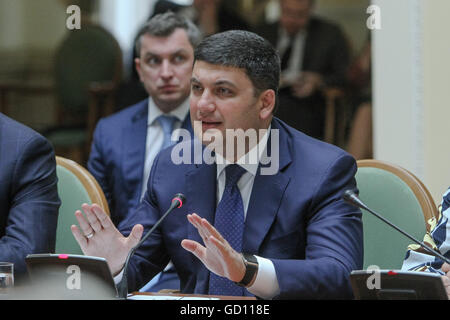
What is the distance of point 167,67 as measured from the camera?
10.6 ft

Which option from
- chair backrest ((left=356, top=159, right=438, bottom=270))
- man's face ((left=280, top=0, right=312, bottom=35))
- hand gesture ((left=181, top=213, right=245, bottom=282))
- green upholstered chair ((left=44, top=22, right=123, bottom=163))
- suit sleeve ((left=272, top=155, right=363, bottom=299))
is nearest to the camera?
hand gesture ((left=181, top=213, right=245, bottom=282))

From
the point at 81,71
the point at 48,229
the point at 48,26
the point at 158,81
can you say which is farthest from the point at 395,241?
the point at 48,26

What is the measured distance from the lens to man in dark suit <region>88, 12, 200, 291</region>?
3152mm

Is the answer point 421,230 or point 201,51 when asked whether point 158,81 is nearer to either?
point 201,51

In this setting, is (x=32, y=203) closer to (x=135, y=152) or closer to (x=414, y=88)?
(x=135, y=152)

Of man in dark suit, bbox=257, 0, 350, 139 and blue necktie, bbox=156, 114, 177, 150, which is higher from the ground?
man in dark suit, bbox=257, 0, 350, 139

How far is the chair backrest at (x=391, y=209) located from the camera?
2234 mm

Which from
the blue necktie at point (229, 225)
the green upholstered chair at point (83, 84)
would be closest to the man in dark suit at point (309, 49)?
the green upholstered chair at point (83, 84)

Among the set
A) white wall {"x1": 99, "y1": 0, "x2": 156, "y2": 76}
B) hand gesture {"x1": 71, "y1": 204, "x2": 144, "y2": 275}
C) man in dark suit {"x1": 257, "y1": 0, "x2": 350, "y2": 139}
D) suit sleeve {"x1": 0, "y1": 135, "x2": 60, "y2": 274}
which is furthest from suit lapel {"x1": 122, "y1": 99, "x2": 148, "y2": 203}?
white wall {"x1": 99, "y1": 0, "x2": 156, "y2": 76}

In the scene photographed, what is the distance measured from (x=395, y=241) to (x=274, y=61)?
0.61 metres

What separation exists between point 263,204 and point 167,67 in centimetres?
129

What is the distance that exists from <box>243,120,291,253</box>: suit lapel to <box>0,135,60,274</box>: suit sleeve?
1.88 ft

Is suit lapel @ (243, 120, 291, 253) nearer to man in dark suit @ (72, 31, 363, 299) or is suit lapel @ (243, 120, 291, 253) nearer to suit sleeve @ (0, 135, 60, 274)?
man in dark suit @ (72, 31, 363, 299)

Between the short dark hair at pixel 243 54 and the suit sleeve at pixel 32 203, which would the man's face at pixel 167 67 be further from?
the short dark hair at pixel 243 54
